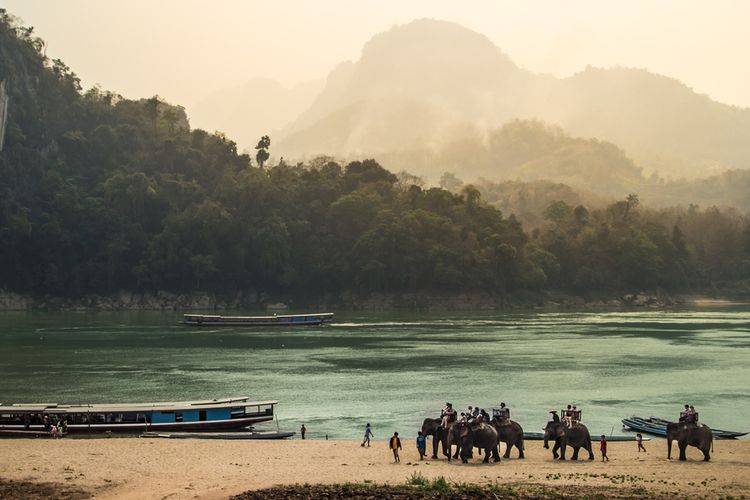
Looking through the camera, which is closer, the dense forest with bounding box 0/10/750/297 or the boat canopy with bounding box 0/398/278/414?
the boat canopy with bounding box 0/398/278/414

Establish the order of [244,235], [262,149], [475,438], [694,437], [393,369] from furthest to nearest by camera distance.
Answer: [262,149] → [244,235] → [393,369] → [694,437] → [475,438]

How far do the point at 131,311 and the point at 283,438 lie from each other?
123535 mm

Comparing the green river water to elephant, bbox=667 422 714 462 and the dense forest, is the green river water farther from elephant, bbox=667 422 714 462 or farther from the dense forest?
the dense forest

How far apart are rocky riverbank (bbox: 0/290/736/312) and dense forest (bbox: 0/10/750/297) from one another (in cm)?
176

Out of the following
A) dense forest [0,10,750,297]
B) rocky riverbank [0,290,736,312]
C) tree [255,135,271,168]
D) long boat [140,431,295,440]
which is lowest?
long boat [140,431,295,440]

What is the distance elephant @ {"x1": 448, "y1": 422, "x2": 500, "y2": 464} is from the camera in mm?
37344

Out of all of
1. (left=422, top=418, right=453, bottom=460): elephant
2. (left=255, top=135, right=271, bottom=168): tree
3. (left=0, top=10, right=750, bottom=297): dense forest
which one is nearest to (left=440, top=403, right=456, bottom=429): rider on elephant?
(left=422, top=418, right=453, bottom=460): elephant

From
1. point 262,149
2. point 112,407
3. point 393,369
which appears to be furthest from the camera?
point 262,149

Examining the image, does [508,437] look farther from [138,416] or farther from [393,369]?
[393,369]

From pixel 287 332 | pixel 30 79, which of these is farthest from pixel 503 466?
pixel 30 79

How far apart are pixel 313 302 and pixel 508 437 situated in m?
137

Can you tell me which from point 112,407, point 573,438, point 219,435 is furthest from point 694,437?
point 112,407

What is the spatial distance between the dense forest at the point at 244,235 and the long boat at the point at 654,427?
120803 millimetres

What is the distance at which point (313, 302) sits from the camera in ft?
573
